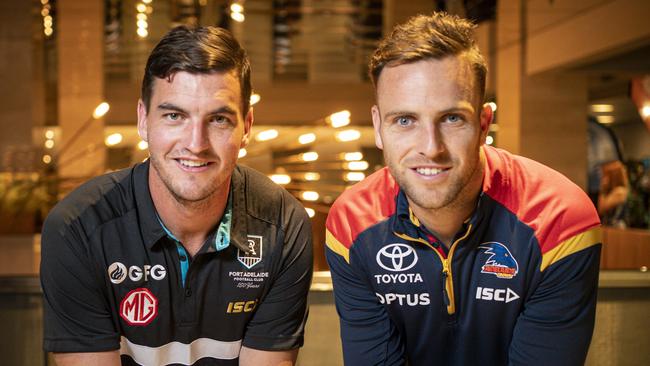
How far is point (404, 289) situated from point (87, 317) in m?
0.88

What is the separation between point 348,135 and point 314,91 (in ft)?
2.05

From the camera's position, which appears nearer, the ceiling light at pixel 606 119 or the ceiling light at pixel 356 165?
the ceiling light at pixel 356 165

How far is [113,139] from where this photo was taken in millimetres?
5277

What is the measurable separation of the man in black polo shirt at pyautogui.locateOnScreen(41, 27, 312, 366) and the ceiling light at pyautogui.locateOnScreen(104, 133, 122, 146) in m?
3.03

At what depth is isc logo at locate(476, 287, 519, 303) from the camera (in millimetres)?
2043

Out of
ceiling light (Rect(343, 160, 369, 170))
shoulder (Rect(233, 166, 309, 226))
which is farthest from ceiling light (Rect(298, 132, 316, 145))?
shoulder (Rect(233, 166, 309, 226))

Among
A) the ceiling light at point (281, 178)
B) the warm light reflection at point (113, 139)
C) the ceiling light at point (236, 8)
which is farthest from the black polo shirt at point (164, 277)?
the ceiling light at point (236, 8)

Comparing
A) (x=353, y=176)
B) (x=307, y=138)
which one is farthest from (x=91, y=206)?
(x=307, y=138)

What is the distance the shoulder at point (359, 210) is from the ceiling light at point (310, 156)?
3.33m

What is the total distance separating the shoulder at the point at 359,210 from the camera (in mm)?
2105

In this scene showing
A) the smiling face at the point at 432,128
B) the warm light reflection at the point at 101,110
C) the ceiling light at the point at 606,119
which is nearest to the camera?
the smiling face at the point at 432,128

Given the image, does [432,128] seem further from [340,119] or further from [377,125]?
[340,119]

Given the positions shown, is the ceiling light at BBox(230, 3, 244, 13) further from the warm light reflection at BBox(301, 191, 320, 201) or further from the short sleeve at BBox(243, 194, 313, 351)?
the short sleeve at BBox(243, 194, 313, 351)

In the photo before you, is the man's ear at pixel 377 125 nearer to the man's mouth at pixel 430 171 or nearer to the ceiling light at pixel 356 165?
the man's mouth at pixel 430 171
